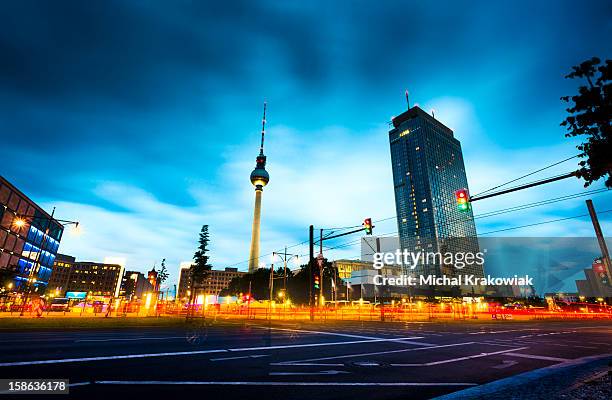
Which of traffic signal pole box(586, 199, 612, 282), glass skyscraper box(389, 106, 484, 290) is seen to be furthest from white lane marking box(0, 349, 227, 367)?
glass skyscraper box(389, 106, 484, 290)

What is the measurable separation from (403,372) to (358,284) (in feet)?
403

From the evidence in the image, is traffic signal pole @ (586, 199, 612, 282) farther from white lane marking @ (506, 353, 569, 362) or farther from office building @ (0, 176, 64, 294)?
office building @ (0, 176, 64, 294)

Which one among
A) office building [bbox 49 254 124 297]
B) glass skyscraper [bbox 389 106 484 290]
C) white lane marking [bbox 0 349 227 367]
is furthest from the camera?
office building [bbox 49 254 124 297]

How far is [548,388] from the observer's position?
5.29m

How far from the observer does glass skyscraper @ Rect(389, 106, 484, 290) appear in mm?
155375

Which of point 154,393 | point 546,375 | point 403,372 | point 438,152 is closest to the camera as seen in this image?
point 154,393

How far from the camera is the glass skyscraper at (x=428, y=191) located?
15538 centimetres

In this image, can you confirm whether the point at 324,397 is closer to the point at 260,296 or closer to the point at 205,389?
the point at 205,389

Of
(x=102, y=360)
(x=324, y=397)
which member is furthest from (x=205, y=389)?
(x=102, y=360)

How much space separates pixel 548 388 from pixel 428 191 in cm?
16494

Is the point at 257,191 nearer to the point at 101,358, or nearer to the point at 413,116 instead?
the point at 413,116

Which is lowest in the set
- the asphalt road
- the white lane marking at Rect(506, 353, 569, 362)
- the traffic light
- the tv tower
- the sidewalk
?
the white lane marking at Rect(506, 353, 569, 362)

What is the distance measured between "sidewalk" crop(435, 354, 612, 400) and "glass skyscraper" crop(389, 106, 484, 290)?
478 ft

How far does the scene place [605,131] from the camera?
8680 mm
